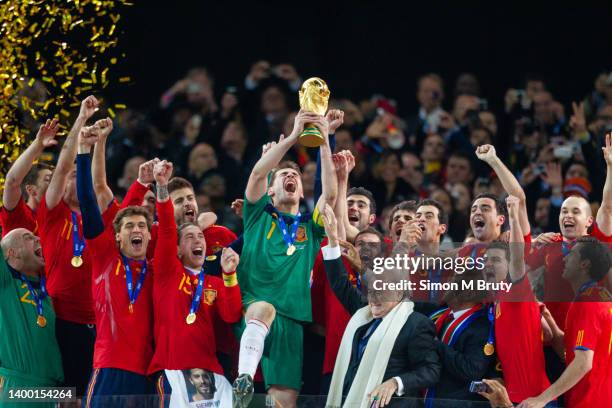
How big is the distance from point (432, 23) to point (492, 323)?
21.9 ft

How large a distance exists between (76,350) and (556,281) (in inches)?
122

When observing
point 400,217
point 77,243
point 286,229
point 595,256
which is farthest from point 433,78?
point 595,256

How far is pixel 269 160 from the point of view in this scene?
322 inches

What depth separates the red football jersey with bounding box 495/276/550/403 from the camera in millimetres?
7484

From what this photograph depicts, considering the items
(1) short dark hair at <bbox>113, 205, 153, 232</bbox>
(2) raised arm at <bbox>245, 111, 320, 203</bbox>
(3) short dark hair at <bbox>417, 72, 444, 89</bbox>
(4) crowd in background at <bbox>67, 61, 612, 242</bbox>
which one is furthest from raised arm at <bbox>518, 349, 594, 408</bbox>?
(3) short dark hair at <bbox>417, 72, 444, 89</bbox>

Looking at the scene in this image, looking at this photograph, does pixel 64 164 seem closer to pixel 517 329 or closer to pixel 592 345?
pixel 517 329

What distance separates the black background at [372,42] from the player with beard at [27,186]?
164 inches

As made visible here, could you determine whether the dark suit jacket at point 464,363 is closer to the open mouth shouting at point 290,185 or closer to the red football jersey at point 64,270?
the open mouth shouting at point 290,185

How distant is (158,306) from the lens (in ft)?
26.7

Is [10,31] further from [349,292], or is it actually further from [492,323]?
[492,323]

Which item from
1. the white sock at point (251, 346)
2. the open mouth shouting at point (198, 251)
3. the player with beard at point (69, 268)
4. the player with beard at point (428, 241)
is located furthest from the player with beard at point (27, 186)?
the player with beard at point (428, 241)

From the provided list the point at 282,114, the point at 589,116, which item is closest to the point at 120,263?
the point at 282,114

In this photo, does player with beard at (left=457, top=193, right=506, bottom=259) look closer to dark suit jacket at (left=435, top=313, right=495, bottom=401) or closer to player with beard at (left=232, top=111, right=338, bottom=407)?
dark suit jacket at (left=435, top=313, right=495, bottom=401)

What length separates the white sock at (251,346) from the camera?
7754 mm
